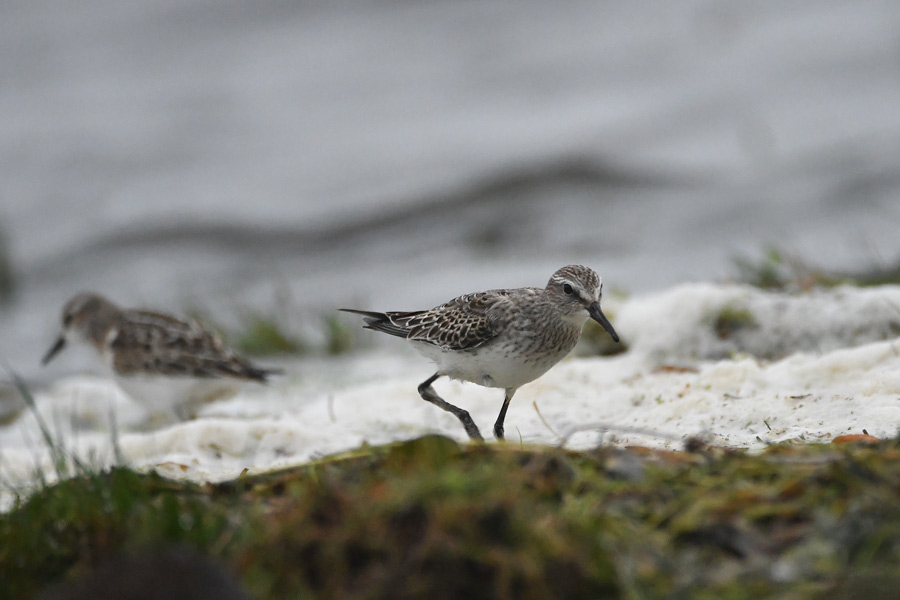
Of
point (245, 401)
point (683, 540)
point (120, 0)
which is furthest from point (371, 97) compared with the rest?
point (683, 540)

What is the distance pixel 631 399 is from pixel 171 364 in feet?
11.8

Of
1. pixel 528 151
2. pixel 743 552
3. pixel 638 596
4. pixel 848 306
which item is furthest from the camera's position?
pixel 528 151

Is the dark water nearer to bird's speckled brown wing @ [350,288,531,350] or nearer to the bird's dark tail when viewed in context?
the bird's dark tail

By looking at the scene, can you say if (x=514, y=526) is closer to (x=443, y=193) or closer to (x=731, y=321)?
(x=731, y=321)

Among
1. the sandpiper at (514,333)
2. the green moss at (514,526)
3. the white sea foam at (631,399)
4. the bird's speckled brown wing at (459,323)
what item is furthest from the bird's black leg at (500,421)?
the green moss at (514,526)

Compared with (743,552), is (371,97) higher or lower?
higher

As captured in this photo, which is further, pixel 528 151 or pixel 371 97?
pixel 371 97

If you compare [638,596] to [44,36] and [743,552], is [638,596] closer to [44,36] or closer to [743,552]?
[743,552]

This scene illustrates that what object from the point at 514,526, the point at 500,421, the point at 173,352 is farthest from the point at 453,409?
the point at 173,352

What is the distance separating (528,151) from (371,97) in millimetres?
4369

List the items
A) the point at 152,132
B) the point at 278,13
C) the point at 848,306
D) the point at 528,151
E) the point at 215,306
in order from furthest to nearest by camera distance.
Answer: the point at 278,13
the point at 152,132
the point at 528,151
the point at 215,306
the point at 848,306

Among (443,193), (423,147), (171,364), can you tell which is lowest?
(171,364)

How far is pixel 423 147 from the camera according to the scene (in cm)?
1681

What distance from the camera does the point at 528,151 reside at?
1591 centimetres
